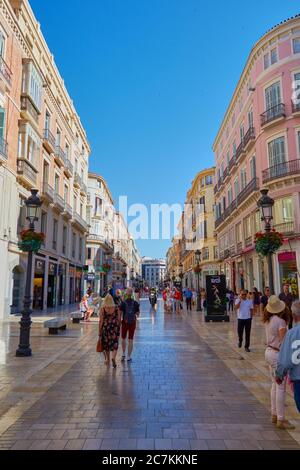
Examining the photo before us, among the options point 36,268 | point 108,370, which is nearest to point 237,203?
point 36,268

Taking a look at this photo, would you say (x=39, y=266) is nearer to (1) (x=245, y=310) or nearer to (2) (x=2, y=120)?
(2) (x=2, y=120)

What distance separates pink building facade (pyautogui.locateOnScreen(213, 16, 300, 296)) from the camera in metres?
23.5

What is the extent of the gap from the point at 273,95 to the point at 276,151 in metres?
4.34

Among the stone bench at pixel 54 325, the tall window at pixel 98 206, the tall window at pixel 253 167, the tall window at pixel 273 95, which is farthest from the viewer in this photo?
the tall window at pixel 98 206

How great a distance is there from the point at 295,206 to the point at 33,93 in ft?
60.5

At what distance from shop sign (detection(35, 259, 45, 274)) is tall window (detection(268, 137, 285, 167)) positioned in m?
17.9

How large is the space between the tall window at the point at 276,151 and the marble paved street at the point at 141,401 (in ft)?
59.9

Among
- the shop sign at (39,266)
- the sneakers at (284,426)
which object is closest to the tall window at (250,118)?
the shop sign at (39,266)

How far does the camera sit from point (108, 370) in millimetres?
7395

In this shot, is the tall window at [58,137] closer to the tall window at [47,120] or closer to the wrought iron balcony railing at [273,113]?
the tall window at [47,120]

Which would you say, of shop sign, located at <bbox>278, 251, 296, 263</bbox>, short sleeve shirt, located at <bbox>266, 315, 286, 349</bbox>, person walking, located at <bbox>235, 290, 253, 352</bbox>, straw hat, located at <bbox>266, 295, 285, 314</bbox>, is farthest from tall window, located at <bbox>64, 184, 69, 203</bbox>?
short sleeve shirt, located at <bbox>266, 315, 286, 349</bbox>

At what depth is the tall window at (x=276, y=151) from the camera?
80.3ft

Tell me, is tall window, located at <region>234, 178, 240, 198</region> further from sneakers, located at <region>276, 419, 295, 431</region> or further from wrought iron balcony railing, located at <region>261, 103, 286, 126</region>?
sneakers, located at <region>276, 419, 295, 431</region>
